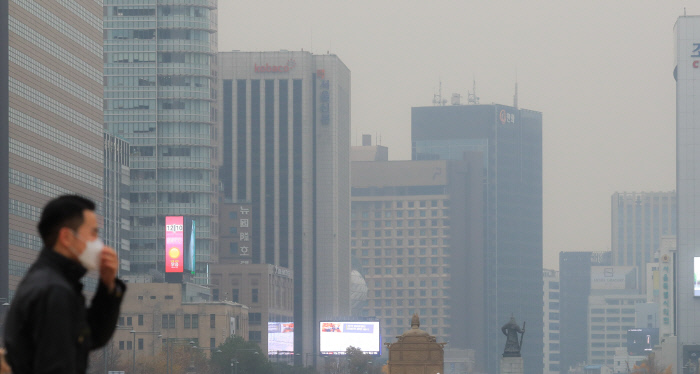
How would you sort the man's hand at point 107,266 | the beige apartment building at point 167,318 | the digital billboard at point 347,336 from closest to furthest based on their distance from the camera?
the man's hand at point 107,266 → the beige apartment building at point 167,318 → the digital billboard at point 347,336

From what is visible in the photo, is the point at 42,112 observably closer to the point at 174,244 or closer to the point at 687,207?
the point at 174,244

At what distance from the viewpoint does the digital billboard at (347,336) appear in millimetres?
192500

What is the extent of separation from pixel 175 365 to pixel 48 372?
450ft

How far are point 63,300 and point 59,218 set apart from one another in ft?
1.94

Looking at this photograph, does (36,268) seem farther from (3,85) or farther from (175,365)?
(175,365)

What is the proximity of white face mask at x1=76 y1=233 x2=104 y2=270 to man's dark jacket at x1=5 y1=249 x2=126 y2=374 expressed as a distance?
0.06 metres

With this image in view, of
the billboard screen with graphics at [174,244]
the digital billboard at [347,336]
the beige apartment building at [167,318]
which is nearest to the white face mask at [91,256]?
the beige apartment building at [167,318]

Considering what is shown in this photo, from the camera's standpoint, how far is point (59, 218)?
7.46 metres

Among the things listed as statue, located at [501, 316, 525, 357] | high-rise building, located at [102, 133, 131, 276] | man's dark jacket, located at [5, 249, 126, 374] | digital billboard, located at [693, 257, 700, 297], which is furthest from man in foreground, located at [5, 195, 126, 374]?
digital billboard, located at [693, 257, 700, 297]

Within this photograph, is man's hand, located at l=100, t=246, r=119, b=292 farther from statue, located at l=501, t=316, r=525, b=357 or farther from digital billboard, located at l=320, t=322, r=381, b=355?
digital billboard, located at l=320, t=322, r=381, b=355

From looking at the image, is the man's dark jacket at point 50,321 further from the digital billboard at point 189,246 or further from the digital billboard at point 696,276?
the digital billboard at point 696,276

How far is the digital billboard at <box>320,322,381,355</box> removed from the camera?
192 metres

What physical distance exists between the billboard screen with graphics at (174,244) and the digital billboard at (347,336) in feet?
79.8

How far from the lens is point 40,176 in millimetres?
137750
